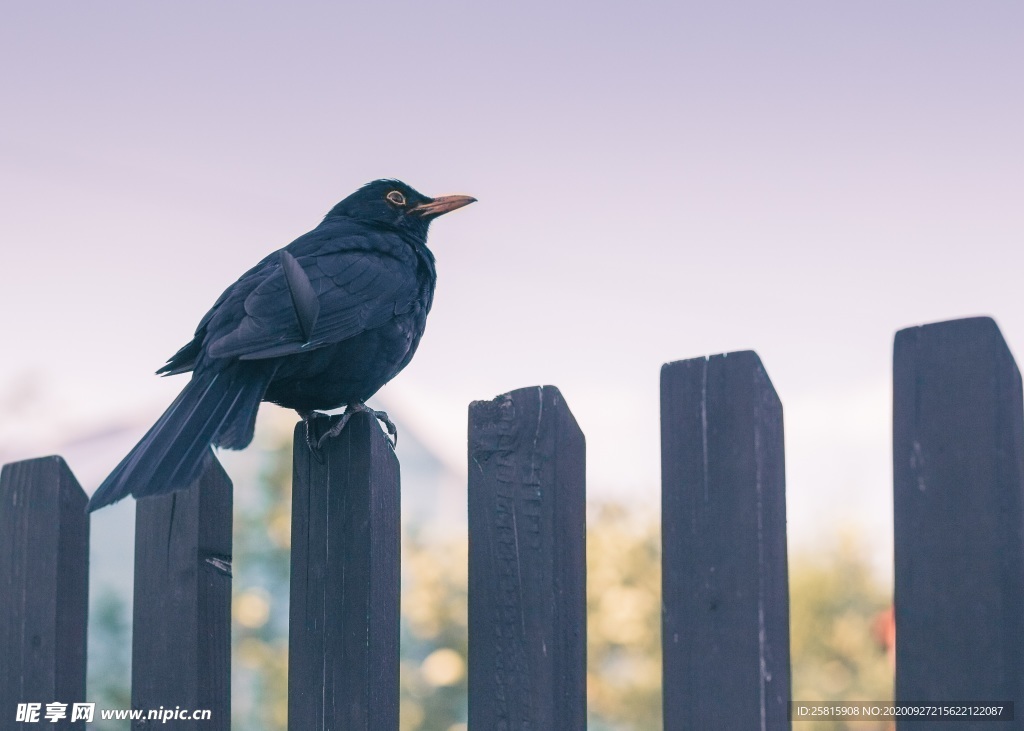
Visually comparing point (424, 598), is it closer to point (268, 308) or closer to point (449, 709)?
point (449, 709)

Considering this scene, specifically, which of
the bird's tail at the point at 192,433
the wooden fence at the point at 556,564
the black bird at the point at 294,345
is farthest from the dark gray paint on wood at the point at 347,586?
the bird's tail at the point at 192,433

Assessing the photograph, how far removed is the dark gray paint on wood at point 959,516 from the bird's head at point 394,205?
2754 mm

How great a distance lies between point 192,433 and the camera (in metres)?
2.64

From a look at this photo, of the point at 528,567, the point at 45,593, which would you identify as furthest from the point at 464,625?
the point at 528,567

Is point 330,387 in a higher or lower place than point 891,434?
higher

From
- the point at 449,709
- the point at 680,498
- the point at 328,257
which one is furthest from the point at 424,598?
the point at 680,498

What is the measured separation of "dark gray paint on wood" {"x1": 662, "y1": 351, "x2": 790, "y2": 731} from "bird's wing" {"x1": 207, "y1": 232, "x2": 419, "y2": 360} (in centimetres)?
127

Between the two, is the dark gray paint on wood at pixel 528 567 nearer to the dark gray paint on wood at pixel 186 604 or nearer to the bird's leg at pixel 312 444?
the bird's leg at pixel 312 444

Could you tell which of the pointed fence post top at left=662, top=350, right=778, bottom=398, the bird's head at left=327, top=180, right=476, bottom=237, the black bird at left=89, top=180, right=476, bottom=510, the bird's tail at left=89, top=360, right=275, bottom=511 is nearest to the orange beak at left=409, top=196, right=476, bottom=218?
the bird's head at left=327, top=180, right=476, bottom=237

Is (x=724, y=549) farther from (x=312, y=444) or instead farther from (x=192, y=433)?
(x=192, y=433)

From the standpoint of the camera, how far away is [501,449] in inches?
92.6

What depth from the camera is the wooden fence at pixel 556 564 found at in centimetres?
183

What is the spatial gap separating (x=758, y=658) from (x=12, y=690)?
2.17 metres

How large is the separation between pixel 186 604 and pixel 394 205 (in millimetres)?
2102
